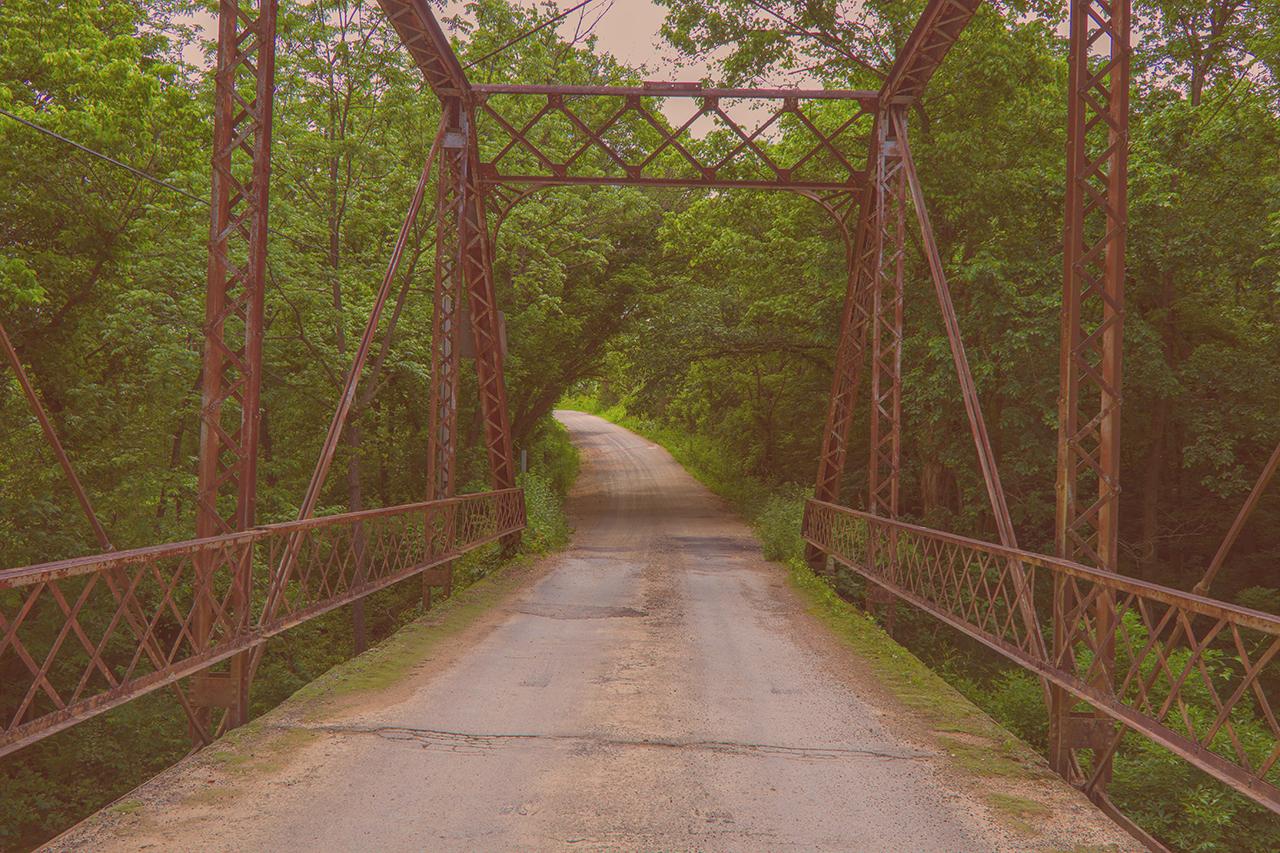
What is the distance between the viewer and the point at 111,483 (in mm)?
17234

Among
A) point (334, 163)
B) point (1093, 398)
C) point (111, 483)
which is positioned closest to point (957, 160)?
point (1093, 398)

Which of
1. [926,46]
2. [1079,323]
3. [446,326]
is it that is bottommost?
[1079,323]

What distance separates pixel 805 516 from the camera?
17.4m

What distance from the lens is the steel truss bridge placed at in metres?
5.42

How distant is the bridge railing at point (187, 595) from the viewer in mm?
4766

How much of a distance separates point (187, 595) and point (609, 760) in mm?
14761

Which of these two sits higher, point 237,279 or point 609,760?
point 237,279

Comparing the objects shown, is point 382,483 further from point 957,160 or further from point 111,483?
point 957,160

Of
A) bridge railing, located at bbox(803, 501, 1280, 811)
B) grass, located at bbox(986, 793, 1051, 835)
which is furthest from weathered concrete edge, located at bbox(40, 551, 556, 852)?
bridge railing, located at bbox(803, 501, 1280, 811)

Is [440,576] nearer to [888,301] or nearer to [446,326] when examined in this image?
[446,326]

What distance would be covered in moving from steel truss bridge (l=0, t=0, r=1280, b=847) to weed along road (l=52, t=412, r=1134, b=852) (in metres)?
0.66

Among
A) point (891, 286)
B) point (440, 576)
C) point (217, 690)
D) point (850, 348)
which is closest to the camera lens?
point (217, 690)

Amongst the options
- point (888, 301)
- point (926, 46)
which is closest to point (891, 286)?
point (888, 301)

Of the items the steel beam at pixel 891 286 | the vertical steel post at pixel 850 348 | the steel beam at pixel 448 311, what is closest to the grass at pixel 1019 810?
the steel beam at pixel 891 286
